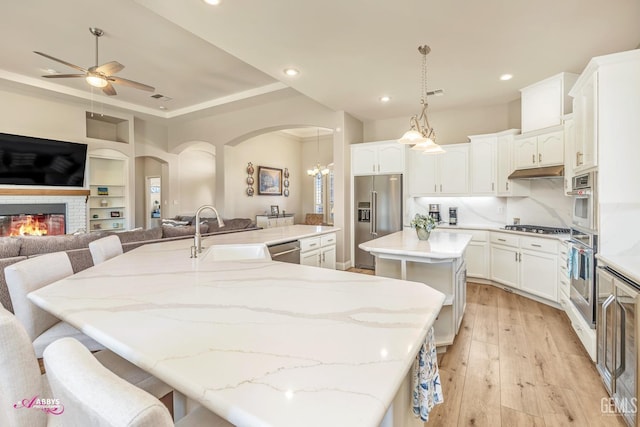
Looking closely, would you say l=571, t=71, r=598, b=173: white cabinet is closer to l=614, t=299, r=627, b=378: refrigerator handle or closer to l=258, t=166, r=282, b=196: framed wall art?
l=614, t=299, r=627, b=378: refrigerator handle

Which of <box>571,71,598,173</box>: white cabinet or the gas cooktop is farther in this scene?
the gas cooktop

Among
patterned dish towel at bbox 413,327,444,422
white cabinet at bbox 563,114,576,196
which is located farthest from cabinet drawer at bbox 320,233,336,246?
patterned dish towel at bbox 413,327,444,422

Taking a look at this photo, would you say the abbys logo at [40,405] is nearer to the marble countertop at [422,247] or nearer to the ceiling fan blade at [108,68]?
the marble countertop at [422,247]

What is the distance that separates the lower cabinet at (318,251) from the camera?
3.59m

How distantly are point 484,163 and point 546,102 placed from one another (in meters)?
1.06

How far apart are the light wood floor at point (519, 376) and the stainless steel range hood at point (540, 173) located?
5.43 ft

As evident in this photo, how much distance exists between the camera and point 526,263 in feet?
12.7

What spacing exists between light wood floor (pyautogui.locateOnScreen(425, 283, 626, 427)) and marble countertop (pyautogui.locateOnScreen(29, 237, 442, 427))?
1192 mm

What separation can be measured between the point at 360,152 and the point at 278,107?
179 cm

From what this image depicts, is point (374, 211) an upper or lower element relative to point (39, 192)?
lower

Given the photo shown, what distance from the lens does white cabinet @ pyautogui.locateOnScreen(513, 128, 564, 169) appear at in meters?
3.81

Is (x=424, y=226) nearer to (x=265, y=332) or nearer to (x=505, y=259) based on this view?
(x=505, y=259)

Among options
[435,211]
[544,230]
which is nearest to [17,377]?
[544,230]

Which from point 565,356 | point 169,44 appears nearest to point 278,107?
point 169,44
